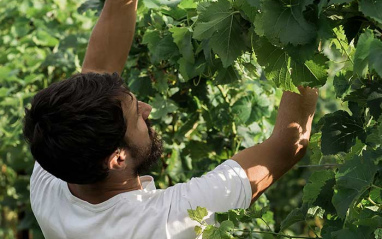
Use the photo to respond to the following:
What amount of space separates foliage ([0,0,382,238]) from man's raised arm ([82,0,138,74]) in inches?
5.3

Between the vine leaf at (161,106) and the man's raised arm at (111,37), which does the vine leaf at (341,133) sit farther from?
the vine leaf at (161,106)

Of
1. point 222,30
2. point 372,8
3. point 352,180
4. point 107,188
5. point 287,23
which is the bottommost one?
point 107,188

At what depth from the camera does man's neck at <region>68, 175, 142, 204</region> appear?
2.30m

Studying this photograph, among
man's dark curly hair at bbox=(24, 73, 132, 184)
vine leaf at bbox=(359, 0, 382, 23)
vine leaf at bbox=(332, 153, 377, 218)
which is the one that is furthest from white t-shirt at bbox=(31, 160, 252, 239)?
vine leaf at bbox=(359, 0, 382, 23)

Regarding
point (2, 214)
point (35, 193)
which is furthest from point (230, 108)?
point (2, 214)

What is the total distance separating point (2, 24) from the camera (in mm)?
6191

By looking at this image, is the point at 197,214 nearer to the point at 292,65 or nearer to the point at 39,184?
the point at 292,65

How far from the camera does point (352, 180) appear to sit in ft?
6.08

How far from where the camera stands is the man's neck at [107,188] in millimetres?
2305

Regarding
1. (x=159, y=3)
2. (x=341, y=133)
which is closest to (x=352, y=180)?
(x=341, y=133)

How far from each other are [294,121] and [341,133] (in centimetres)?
13

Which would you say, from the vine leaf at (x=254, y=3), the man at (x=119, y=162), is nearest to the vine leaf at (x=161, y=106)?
the man at (x=119, y=162)

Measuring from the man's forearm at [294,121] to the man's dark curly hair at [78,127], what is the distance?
420mm

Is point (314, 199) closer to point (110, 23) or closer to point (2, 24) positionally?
point (110, 23)
